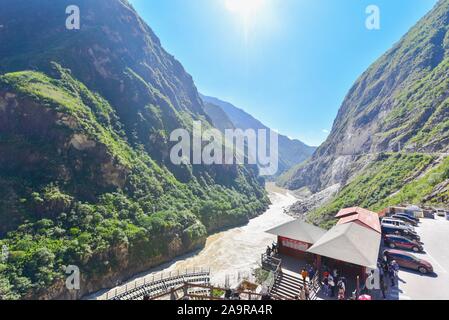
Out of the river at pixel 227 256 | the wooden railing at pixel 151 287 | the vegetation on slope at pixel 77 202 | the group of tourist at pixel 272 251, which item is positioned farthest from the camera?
the river at pixel 227 256

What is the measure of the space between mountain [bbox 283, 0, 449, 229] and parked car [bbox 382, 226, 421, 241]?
22832 millimetres

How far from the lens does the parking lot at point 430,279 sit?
51.6ft

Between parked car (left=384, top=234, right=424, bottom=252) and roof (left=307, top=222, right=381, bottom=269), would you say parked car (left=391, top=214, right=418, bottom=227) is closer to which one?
parked car (left=384, top=234, right=424, bottom=252)

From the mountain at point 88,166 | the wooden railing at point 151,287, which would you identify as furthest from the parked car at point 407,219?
the mountain at point 88,166

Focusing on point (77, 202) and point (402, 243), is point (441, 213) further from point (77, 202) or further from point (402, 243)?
point (77, 202)

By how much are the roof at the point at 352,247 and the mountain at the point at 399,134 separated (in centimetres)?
3114

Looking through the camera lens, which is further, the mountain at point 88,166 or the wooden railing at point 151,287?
the mountain at point 88,166

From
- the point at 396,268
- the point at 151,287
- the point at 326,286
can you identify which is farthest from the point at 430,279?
the point at 151,287

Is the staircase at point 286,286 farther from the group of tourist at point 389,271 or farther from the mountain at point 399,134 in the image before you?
the mountain at point 399,134

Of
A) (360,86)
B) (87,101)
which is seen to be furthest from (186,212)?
(360,86)

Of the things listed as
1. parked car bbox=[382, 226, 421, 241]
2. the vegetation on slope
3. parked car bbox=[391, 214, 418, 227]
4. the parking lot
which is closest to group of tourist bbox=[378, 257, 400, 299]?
the parking lot

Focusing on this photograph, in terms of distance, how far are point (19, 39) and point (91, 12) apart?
107ft
